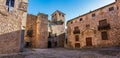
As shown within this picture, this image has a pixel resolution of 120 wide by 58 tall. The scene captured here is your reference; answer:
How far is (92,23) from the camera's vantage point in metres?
17.5

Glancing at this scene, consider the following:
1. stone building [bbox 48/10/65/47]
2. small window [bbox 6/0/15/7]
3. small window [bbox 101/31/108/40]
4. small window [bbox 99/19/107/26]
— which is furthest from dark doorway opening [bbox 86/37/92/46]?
small window [bbox 6/0/15/7]

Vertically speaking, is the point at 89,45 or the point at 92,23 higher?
the point at 92,23

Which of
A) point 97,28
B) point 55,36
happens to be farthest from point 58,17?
point 97,28

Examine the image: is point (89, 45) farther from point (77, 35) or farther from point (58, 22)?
point (58, 22)

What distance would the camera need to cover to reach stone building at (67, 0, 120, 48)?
14.1 m

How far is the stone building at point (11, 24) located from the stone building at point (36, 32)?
10217 mm

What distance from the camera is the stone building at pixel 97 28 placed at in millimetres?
14070

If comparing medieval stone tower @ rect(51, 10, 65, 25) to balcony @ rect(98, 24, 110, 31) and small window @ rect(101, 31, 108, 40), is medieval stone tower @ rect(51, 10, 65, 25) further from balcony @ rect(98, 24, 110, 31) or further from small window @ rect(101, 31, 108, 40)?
small window @ rect(101, 31, 108, 40)

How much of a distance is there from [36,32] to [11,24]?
11673 mm

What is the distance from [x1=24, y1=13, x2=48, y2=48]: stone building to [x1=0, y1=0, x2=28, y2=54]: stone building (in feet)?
33.5

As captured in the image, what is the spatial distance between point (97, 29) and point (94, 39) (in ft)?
6.08

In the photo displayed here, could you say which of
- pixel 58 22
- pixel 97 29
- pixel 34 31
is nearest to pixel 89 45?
pixel 97 29

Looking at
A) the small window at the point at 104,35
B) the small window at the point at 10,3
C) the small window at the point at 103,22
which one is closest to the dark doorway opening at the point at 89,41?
the small window at the point at 104,35

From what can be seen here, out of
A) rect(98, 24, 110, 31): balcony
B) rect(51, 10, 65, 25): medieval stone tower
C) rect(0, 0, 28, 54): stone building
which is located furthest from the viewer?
rect(51, 10, 65, 25): medieval stone tower
